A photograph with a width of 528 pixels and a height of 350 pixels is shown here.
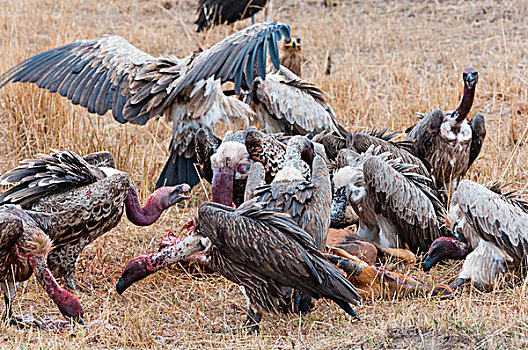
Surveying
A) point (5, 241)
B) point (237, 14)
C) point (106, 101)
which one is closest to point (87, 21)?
point (237, 14)

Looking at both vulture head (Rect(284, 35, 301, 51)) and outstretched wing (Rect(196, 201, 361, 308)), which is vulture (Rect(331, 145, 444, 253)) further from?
vulture head (Rect(284, 35, 301, 51))

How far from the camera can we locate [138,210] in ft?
13.3

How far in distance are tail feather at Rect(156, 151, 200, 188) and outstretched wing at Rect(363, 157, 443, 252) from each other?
155cm

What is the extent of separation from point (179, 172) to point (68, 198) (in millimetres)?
1773

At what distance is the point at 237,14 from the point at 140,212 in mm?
5931

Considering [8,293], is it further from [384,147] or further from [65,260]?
[384,147]

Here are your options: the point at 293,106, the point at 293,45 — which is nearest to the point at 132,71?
the point at 293,106

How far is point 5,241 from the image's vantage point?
3.17m

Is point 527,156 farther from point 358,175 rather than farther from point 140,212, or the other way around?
point 140,212

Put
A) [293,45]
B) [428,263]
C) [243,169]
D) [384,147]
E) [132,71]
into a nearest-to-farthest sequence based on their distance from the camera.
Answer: [428,263] < [243,169] < [384,147] < [132,71] < [293,45]

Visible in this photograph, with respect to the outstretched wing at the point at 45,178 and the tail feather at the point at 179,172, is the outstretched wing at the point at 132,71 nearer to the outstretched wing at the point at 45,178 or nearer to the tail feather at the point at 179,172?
the tail feather at the point at 179,172

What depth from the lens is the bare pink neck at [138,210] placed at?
13.1ft

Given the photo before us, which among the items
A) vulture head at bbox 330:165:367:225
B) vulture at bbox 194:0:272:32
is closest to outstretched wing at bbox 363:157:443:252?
vulture head at bbox 330:165:367:225

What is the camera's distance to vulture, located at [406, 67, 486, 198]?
5.03 metres
